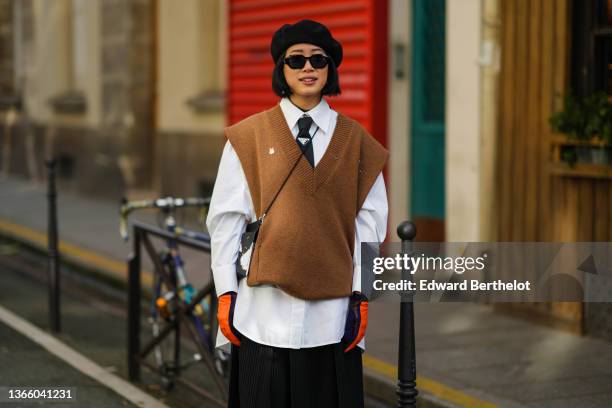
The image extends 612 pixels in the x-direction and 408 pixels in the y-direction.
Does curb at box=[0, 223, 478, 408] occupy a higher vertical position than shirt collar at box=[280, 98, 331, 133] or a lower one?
lower

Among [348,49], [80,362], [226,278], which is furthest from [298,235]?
[348,49]

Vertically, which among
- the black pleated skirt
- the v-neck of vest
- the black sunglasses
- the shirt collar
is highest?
the black sunglasses

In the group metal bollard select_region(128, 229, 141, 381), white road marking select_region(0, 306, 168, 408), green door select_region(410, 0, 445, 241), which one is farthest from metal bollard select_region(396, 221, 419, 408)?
green door select_region(410, 0, 445, 241)

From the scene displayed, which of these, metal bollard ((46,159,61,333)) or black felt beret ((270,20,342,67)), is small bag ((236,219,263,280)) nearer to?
black felt beret ((270,20,342,67))

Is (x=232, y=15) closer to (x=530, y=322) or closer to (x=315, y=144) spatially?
(x=530, y=322)

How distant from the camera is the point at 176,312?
6.58m

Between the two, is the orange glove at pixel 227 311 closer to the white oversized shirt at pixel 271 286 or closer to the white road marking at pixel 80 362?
the white oversized shirt at pixel 271 286

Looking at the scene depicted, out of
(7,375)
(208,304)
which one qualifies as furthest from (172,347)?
(7,375)

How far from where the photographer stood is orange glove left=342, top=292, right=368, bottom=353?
163 inches

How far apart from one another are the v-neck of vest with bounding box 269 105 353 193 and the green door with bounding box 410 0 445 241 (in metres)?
6.06

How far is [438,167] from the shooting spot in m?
10.2

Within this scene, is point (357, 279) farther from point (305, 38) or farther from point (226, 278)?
point (305, 38)

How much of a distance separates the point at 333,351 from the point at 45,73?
1542 cm

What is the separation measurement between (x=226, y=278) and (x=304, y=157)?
20.8 inches
